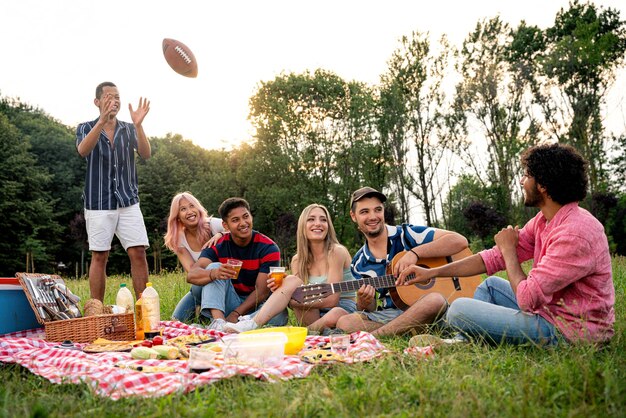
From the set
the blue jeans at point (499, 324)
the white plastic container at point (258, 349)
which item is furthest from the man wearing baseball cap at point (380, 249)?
the white plastic container at point (258, 349)

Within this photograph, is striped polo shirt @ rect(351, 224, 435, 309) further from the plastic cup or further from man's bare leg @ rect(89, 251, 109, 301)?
man's bare leg @ rect(89, 251, 109, 301)

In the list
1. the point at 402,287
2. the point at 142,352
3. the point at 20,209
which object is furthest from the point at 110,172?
the point at 20,209

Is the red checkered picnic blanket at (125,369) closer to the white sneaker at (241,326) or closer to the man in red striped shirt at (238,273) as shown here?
the white sneaker at (241,326)

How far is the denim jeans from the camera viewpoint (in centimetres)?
537

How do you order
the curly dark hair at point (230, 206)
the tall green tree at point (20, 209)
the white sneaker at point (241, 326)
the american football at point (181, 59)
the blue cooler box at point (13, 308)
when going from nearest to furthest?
the blue cooler box at point (13, 308) < the white sneaker at point (241, 326) < the curly dark hair at point (230, 206) < the american football at point (181, 59) < the tall green tree at point (20, 209)

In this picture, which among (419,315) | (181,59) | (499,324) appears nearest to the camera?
(499,324)

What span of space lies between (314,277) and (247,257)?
77cm

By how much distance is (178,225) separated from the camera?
249 inches

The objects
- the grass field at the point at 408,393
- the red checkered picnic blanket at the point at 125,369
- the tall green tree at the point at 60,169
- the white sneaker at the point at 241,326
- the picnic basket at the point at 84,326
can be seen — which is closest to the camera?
the grass field at the point at 408,393

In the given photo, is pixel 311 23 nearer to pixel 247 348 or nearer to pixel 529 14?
pixel 529 14

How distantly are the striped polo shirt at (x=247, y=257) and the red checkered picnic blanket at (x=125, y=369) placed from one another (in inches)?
66.0

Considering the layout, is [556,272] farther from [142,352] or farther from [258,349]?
[142,352]

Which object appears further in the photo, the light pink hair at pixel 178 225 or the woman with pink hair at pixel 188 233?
the light pink hair at pixel 178 225

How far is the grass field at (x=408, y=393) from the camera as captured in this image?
7.74 ft
